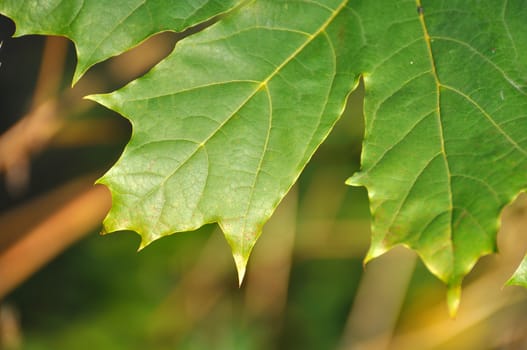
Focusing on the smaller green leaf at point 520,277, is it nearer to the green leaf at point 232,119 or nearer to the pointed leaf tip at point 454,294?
the pointed leaf tip at point 454,294

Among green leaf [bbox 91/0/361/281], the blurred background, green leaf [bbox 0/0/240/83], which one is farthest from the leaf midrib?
the blurred background

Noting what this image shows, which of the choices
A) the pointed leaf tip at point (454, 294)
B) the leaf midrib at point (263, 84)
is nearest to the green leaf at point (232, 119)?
the leaf midrib at point (263, 84)

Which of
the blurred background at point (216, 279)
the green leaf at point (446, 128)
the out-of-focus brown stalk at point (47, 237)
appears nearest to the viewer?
the green leaf at point (446, 128)

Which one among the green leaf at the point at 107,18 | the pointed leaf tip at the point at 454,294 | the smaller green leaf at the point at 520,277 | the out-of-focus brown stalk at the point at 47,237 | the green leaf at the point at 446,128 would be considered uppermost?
the green leaf at the point at 107,18

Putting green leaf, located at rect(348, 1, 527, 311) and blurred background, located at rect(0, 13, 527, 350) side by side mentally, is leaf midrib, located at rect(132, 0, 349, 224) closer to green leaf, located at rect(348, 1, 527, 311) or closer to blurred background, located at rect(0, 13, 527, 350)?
green leaf, located at rect(348, 1, 527, 311)

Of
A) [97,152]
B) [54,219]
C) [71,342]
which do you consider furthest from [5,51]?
[71,342]

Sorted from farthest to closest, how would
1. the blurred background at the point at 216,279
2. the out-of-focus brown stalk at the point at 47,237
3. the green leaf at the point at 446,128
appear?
1. the blurred background at the point at 216,279
2. the out-of-focus brown stalk at the point at 47,237
3. the green leaf at the point at 446,128

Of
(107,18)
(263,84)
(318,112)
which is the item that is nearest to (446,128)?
(318,112)
